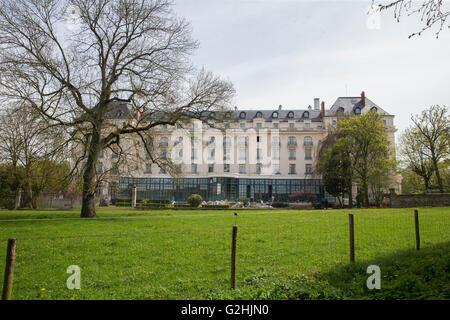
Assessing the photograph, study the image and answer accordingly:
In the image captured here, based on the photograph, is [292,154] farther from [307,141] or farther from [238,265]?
[238,265]

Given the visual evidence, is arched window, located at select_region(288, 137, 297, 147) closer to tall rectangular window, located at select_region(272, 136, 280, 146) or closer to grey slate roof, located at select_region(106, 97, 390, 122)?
tall rectangular window, located at select_region(272, 136, 280, 146)

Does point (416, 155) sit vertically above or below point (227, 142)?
below

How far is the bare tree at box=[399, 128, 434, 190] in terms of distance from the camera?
124 ft

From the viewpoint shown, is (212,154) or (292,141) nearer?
(292,141)

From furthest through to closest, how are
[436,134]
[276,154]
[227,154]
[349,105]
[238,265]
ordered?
1. [227,154]
2. [276,154]
3. [349,105]
4. [436,134]
5. [238,265]

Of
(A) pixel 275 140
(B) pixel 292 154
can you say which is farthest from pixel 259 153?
(B) pixel 292 154

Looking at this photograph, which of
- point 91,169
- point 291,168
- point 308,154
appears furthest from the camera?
point 291,168

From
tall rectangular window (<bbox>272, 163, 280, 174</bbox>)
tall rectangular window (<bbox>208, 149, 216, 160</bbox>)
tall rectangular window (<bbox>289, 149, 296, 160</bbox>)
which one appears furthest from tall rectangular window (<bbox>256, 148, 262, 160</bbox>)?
tall rectangular window (<bbox>208, 149, 216, 160</bbox>)

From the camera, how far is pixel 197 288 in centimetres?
553

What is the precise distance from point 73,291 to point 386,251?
767cm

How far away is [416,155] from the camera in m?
39.3

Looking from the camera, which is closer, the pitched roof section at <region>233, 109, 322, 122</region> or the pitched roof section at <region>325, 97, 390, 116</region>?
the pitched roof section at <region>325, 97, 390, 116</region>
